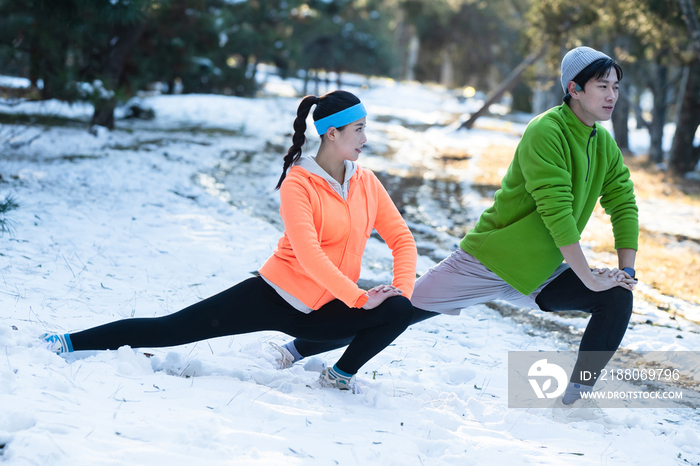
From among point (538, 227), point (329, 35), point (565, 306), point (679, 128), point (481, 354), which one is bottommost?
point (481, 354)

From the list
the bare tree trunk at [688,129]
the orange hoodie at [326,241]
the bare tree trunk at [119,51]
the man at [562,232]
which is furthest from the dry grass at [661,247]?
the bare tree trunk at [119,51]

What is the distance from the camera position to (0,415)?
2.29 m

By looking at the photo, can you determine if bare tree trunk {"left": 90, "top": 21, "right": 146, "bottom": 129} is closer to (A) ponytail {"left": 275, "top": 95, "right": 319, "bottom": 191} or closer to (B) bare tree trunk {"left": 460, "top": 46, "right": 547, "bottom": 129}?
(A) ponytail {"left": 275, "top": 95, "right": 319, "bottom": 191}

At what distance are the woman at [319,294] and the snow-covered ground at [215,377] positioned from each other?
15 centimetres

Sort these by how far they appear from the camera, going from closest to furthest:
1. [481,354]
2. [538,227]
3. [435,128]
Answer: [538,227] → [481,354] → [435,128]

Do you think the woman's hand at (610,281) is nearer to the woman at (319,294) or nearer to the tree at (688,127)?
the woman at (319,294)

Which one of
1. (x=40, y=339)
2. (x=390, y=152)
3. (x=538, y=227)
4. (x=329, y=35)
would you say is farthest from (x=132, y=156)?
(x=329, y=35)

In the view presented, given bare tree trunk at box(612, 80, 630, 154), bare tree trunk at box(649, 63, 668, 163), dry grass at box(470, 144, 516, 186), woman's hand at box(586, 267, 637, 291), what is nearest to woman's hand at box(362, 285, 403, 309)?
woman's hand at box(586, 267, 637, 291)

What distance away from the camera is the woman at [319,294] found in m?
3.08

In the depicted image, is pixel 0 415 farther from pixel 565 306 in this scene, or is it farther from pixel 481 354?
pixel 481 354

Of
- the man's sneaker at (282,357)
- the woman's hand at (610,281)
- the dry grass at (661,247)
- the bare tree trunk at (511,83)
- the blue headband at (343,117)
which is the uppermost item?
the bare tree trunk at (511,83)

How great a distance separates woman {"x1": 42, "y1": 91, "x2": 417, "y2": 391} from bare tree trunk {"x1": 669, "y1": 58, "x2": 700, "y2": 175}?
44.9 feet

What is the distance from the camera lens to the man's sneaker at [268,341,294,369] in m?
3.52

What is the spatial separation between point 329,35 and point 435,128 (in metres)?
17.0
